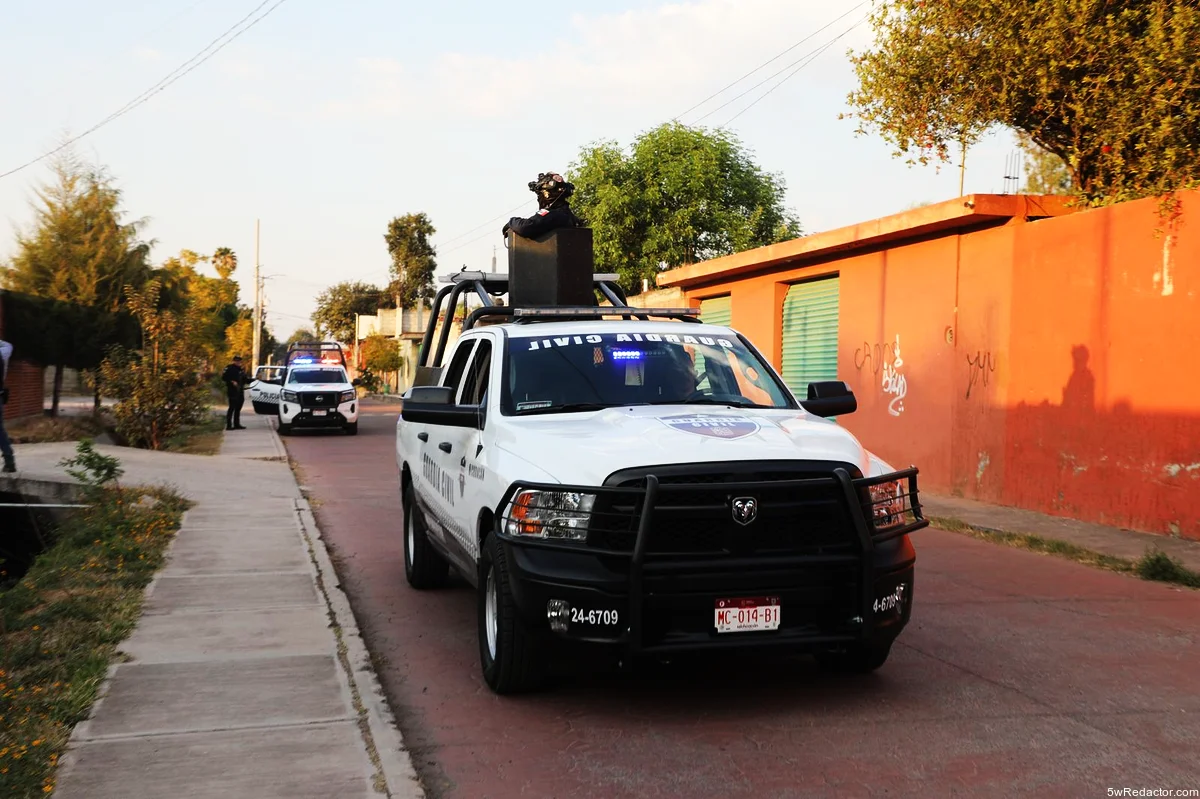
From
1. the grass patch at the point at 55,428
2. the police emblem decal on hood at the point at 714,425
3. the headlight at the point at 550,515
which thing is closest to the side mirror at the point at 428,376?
the police emblem decal on hood at the point at 714,425

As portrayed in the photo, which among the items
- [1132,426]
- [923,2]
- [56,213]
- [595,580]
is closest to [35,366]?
[56,213]

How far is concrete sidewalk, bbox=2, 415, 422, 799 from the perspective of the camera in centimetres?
454

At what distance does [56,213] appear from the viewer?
28.1m

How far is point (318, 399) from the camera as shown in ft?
93.2

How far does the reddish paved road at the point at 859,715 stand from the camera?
15.0ft

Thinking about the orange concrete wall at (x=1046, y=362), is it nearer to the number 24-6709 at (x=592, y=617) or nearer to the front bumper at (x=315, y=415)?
the number 24-6709 at (x=592, y=617)

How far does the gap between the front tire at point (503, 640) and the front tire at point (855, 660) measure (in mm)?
1520

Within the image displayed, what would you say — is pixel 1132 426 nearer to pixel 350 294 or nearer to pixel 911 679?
pixel 911 679

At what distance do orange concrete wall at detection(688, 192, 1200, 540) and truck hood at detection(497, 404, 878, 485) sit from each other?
6865mm

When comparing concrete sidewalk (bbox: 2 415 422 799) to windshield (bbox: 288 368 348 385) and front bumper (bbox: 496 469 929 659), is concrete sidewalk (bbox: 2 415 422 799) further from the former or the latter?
windshield (bbox: 288 368 348 385)

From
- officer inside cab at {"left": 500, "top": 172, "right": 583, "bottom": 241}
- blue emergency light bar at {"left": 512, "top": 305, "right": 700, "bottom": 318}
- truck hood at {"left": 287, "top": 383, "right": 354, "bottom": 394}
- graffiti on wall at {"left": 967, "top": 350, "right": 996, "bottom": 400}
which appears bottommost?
truck hood at {"left": 287, "top": 383, "right": 354, "bottom": 394}

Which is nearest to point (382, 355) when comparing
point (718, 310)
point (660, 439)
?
point (718, 310)

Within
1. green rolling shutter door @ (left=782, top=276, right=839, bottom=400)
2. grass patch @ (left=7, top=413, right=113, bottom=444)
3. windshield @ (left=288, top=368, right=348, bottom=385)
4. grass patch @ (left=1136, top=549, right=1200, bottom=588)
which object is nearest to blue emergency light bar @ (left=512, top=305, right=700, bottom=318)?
grass patch @ (left=1136, top=549, right=1200, bottom=588)

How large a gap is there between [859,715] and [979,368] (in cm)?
1013
